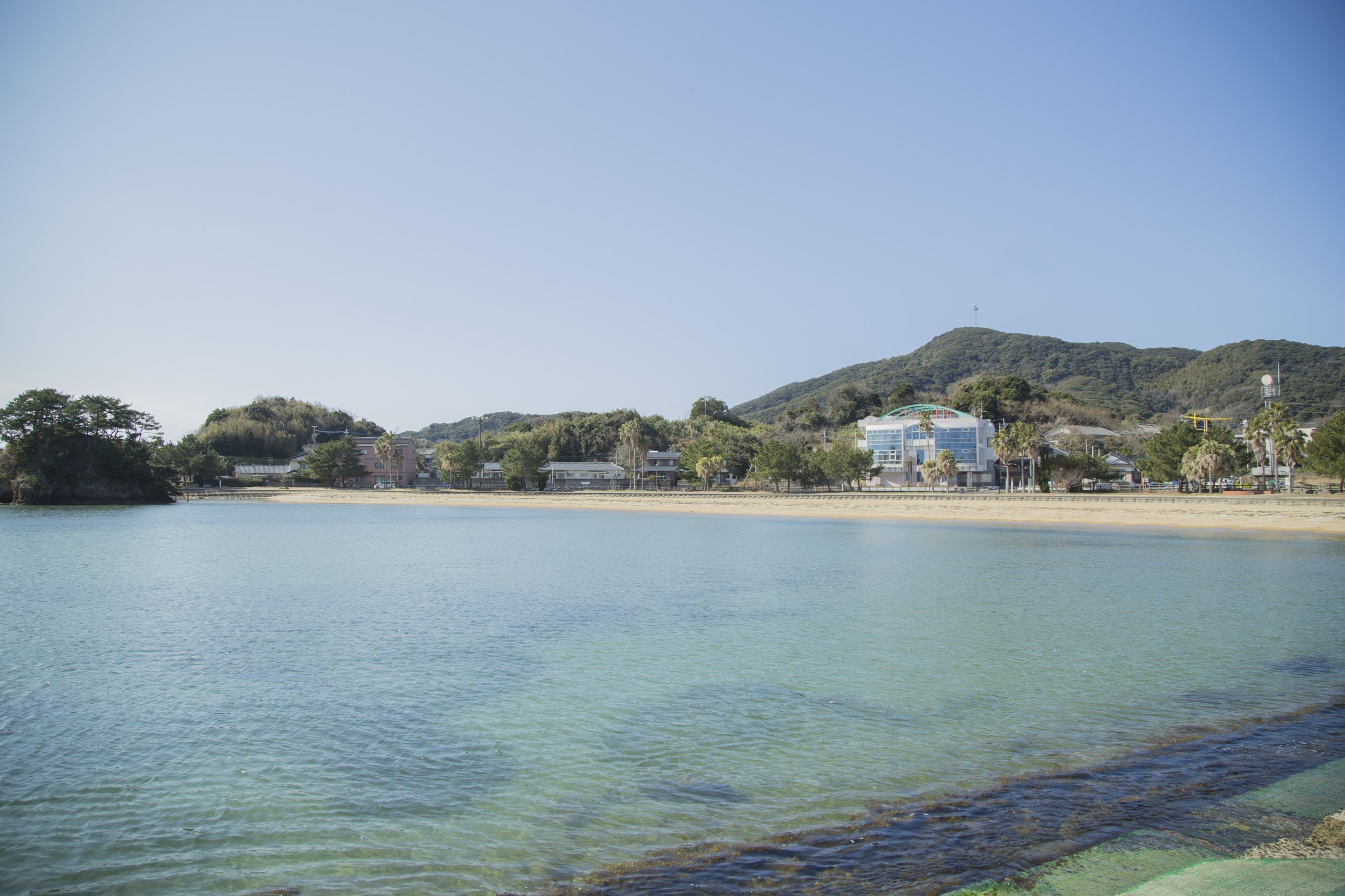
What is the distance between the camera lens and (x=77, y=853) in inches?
257

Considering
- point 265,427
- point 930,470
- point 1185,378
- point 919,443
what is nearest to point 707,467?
point 930,470

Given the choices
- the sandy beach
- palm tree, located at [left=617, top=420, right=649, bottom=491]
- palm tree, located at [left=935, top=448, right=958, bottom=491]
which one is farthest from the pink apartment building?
palm tree, located at [left=935, top=448, right=958, bottom=491]

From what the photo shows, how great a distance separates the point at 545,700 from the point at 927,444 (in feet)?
274

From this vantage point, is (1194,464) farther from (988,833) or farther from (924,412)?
(988,833)

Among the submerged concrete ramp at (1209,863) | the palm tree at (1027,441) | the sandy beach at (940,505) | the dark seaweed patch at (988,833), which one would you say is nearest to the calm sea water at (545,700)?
the dark seaweed patch at (988,833)

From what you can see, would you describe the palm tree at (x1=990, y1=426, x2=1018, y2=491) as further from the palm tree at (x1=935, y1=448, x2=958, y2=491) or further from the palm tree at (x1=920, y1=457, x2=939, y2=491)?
the palm tree at (x1=920, y1=457, x2=939, y2=491)

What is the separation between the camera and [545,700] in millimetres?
11250

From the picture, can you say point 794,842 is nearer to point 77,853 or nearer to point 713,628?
point 77,853

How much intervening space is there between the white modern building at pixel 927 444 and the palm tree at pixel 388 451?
61983mm

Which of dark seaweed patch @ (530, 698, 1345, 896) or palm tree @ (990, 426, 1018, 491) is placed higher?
palm tree @ (990, 426, 1018, 491)

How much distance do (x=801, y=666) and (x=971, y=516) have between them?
43.8 m

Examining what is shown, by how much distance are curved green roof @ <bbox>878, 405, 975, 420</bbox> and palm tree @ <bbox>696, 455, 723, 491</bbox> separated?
20780 millimetres

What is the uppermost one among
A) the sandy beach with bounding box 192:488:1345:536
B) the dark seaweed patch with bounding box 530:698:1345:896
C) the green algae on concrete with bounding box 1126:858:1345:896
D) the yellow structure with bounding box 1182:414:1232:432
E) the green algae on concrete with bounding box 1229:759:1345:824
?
the yellow structure with bounding box 1182:414:1232:432

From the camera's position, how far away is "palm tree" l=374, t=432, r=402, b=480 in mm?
104438
